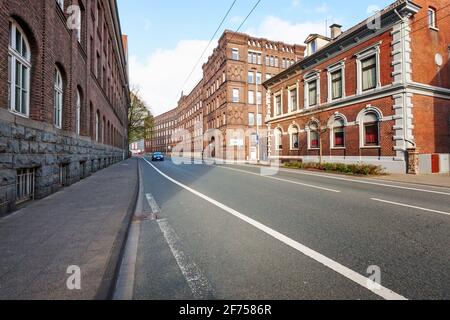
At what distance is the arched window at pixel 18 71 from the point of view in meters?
5.97

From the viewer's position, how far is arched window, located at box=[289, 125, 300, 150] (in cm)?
2522

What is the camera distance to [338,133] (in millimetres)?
20422

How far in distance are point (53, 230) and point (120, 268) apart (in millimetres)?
1935

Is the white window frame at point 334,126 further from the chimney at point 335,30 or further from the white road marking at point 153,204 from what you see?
the white road marking at point 153,204

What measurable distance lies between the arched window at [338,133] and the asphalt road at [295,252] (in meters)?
14.2

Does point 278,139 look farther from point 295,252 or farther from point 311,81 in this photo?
point 295,252

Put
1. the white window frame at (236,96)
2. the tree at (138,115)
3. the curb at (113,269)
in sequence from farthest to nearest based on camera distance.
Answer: the tree at (138,115), the white window frame at (236,96), the curb at (113,269)

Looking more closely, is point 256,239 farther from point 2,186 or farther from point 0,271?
point 2,186

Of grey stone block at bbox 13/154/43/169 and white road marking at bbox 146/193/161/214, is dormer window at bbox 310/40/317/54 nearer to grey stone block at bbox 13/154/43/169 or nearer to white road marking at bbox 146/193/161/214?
white road marking at bbox 146/193/161/214

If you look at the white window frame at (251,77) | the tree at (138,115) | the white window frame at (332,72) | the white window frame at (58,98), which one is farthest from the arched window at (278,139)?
the tree at (138,115)

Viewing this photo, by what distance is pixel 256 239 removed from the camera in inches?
160

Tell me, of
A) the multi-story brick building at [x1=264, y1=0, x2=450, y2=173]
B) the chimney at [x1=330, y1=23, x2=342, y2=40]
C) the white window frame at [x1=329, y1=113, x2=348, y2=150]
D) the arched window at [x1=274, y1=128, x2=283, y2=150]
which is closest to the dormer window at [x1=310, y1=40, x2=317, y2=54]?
the chimney at [x1=330, y1=23, x2=342, y2=40]

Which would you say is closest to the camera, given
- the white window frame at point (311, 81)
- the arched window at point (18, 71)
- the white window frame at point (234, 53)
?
the arched window at point (18, 71)
